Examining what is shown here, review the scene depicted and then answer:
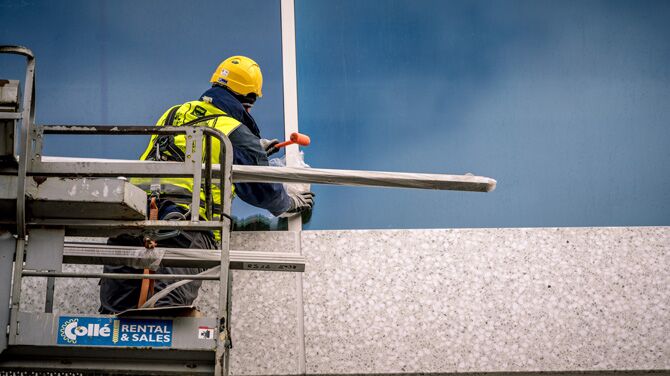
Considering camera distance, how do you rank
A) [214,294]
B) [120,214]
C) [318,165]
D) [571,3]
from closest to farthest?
[120,214] → [214,294] → [318,165] → [571,3]

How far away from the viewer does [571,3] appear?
4938mm

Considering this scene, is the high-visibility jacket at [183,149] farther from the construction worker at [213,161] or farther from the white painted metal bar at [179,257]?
the white painted metal bar at [179,257]

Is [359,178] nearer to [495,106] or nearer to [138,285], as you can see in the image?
[138,285]

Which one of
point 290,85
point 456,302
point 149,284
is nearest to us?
point 149,284

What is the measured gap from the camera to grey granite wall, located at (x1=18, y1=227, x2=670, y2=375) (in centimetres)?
427

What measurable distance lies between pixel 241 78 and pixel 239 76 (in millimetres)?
15

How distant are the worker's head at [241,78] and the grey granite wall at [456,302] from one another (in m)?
0.74

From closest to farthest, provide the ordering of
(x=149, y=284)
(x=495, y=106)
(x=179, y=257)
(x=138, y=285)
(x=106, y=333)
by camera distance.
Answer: (x=106, y=333) → (x=179, y=257) → (x=149, y=284) → (x=138, y=285) → (x=495, y=106)

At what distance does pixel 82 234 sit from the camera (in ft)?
9.95

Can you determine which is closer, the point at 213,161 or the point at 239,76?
the point at 213,161

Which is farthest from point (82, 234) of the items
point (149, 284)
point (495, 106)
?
point (495, 106)

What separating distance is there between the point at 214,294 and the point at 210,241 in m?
0.42

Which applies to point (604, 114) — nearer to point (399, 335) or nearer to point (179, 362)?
point (399, 335)

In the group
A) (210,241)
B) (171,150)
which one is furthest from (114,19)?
(210,241)
